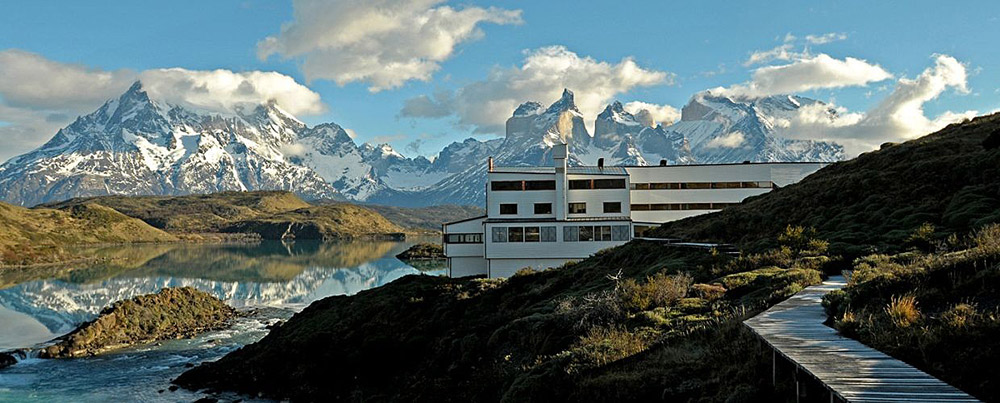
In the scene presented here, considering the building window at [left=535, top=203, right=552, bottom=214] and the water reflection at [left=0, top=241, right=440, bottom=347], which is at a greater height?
the building window at [left=535, top=203, right=552, bottom=214]

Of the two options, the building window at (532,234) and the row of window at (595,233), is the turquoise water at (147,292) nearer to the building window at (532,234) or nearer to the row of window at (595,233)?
the building window at (532,234)

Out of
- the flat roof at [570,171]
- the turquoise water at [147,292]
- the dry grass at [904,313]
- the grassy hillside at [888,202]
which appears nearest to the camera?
the dry grass at [904,313]

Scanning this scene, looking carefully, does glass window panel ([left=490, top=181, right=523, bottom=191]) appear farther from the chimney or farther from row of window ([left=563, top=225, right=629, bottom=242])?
row of window ([left=563, top=225, right=629, bottom=242])

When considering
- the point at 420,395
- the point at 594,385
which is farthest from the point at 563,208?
the point at 594,385

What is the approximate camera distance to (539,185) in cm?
6519

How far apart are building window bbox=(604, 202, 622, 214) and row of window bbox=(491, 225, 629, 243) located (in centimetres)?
369

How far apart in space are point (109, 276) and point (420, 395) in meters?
107

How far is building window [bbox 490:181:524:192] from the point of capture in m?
65.0

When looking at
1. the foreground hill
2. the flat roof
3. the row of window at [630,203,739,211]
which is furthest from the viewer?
the row of window at [630,203,739,211]

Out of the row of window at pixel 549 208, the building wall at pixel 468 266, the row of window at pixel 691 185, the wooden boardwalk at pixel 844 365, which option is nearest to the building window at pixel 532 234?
the row of window at pixel 549 208

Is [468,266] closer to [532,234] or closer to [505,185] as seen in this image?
[532,234]

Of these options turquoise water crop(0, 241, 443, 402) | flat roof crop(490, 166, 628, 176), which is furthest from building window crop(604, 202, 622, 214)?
turquoise water crop(0, 241, 443, 402)

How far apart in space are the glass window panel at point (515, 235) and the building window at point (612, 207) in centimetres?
932

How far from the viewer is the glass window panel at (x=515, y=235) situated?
6222cm
